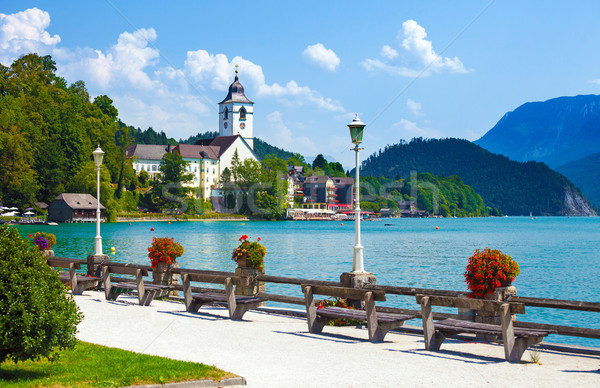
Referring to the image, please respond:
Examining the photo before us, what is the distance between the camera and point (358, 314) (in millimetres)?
12039

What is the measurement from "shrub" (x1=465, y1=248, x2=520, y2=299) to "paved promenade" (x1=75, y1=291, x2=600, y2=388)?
1.25 m

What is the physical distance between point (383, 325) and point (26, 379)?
238 inches

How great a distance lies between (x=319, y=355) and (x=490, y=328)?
272 centimetres

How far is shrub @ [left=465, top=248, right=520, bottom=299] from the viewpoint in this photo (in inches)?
492

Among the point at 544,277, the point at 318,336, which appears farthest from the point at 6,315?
the point at 544,277

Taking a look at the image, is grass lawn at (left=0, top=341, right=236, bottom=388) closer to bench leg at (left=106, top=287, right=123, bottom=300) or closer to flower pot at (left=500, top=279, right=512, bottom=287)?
flower pot at (left=500, top=279, right=512, bottom=287)

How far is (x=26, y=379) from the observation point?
8.20 metres

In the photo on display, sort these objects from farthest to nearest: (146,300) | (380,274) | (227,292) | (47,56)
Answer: (47,56) → (380,274) → (146,300) → (227,292)

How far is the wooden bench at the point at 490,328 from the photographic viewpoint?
967 centimetres

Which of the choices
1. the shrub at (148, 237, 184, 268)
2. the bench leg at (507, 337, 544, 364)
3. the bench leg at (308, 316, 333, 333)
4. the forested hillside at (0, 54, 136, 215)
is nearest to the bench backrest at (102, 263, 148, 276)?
the shrub at (148, 237, 184, 268)

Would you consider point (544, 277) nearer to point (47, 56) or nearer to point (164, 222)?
point (47, 56)

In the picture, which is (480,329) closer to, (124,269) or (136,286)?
(136,286)

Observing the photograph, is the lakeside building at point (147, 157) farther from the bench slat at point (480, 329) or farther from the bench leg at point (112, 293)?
the bench slat at point (480, 329)

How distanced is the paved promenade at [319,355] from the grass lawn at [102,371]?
679 millimetres
